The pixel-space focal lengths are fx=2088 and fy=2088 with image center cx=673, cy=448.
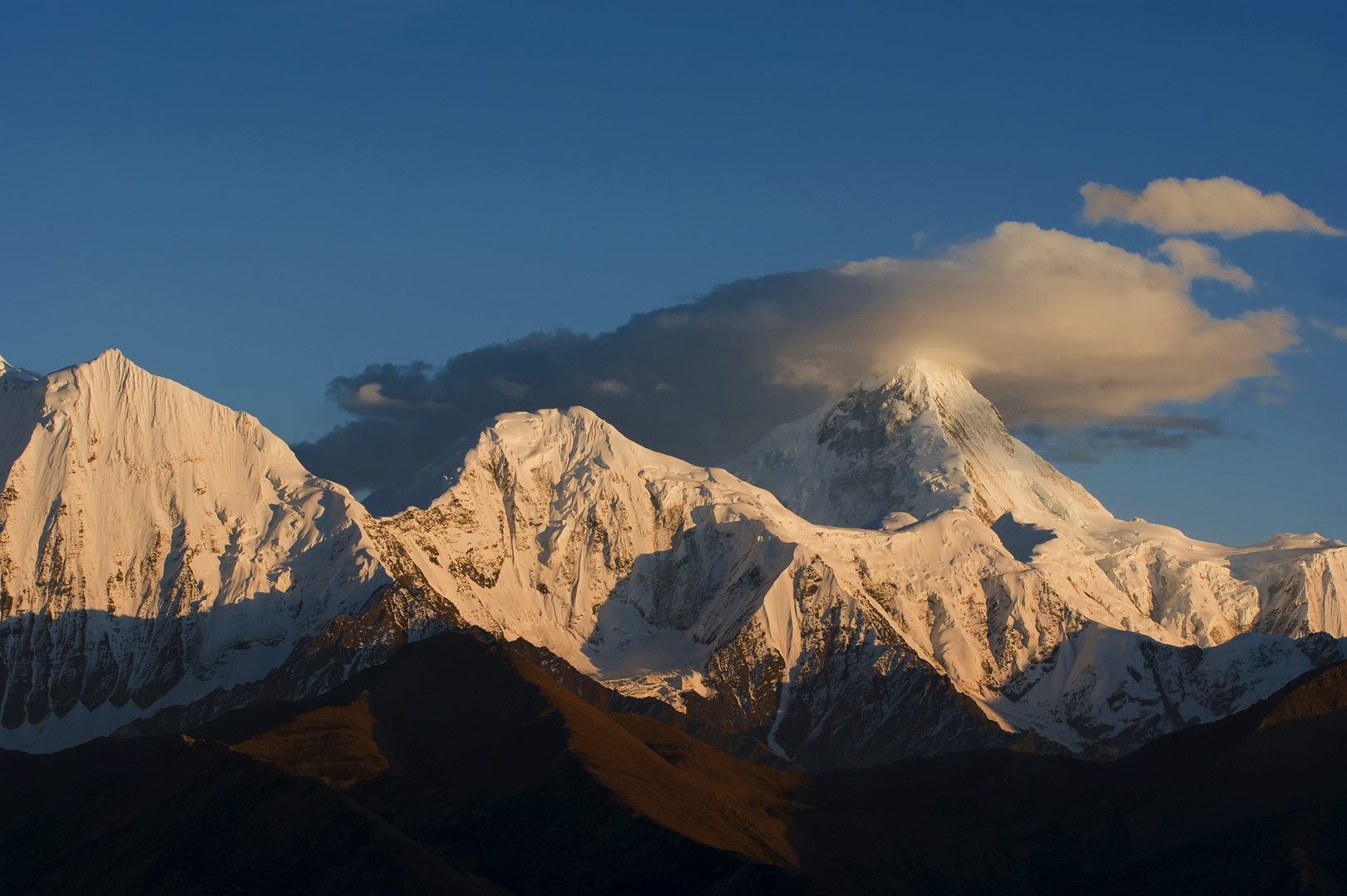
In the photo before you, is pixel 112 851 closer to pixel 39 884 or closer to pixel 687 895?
pixel 39 884

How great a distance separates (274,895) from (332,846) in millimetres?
7392

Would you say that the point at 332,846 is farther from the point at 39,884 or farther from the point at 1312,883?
the point at 1312,883

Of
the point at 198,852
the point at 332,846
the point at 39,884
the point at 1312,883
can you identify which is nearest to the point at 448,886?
the point at 332,846

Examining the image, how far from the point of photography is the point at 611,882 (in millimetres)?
199500

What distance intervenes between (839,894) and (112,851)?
69471 millimetres

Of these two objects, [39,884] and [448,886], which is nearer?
[448,886]

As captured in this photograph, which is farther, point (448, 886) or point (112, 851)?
point (112, 851)

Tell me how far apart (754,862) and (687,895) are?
7221 millimetres

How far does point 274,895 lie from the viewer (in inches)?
7352

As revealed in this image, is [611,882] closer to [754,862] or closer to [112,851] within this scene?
[754,862]

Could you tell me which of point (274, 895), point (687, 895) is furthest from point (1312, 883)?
point (274, 895)

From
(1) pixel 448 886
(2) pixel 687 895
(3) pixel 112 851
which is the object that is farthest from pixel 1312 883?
(3) pixel 112 851

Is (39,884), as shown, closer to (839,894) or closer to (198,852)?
(198,852)

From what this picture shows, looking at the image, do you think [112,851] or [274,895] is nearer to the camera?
[274,895]
